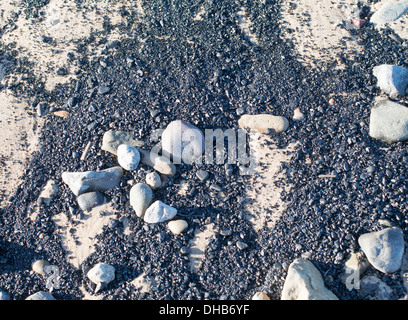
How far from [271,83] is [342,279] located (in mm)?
2038

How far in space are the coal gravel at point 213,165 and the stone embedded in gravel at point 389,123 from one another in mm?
92

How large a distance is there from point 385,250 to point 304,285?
2.44ft

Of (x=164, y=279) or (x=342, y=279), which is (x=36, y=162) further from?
(x=342, y=279)

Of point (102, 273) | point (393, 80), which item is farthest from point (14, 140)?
point (393, 80)

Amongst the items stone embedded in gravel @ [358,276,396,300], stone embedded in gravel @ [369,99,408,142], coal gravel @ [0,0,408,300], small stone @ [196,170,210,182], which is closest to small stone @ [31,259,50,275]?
coal gravel @ [0,0,408,300]

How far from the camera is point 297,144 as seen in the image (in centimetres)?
360

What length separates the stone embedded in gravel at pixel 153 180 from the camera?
133 inches

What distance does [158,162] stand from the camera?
3.48 m

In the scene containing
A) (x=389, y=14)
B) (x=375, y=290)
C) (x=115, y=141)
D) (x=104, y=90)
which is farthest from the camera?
(x=389, y=14)

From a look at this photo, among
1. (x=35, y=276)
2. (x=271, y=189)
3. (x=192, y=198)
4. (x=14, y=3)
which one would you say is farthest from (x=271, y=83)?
(x=14, y=3)

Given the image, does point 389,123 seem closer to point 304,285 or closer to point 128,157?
point 304,285

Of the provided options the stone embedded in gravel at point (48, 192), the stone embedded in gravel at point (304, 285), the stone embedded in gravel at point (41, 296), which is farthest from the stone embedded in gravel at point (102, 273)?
the stone embedded in gravel at point (304, 285)

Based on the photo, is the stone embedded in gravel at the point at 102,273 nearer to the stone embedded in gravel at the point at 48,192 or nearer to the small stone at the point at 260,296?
the stone embedded in gravel at the point at 48,192
